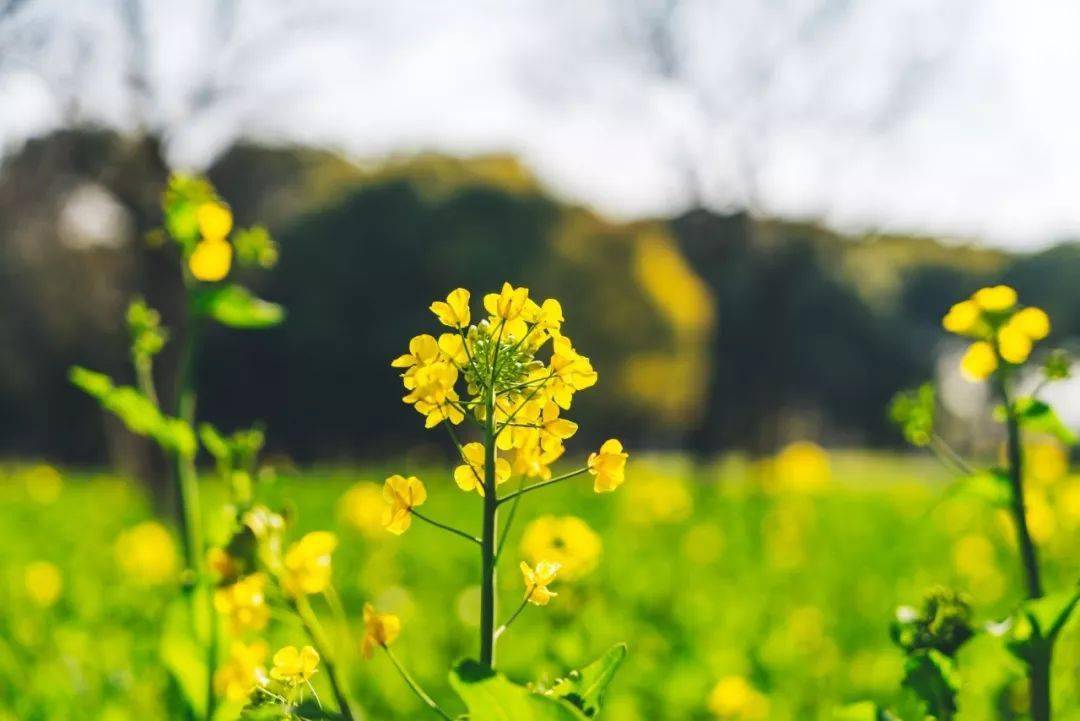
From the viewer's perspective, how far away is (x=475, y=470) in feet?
3.15

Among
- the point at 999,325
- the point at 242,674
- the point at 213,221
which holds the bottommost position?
the point at 242,674

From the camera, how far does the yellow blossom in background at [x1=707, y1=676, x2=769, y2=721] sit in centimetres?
211

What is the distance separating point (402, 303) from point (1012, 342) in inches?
619

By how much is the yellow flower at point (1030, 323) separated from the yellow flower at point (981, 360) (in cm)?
4

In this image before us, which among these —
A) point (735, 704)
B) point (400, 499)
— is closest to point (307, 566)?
point (400, 499)

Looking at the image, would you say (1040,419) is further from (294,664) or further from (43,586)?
(43,586)

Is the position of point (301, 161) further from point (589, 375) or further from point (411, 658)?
point (589, 375)

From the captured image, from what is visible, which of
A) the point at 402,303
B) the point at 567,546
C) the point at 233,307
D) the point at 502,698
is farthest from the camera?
the point at 402,303

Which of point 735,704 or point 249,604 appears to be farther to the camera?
point 735,704

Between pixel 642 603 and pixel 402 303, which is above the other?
pixel 642 603

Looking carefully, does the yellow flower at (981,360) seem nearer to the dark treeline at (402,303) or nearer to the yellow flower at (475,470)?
the yellow flower at (475,470)

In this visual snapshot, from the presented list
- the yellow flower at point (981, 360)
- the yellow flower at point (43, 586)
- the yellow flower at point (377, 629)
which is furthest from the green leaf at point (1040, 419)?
the yellow flower at point (43, 586)

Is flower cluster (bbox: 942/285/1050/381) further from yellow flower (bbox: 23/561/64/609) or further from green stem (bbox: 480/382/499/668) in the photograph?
yellow flower (bbox: 23/561/64/609)

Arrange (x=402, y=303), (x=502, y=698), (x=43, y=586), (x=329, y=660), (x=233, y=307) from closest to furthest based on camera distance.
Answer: (x=502, y=698) → (x=329, y=660) → (x=233, y=307) → (x=43, y=586) → (x=402, y=303)
